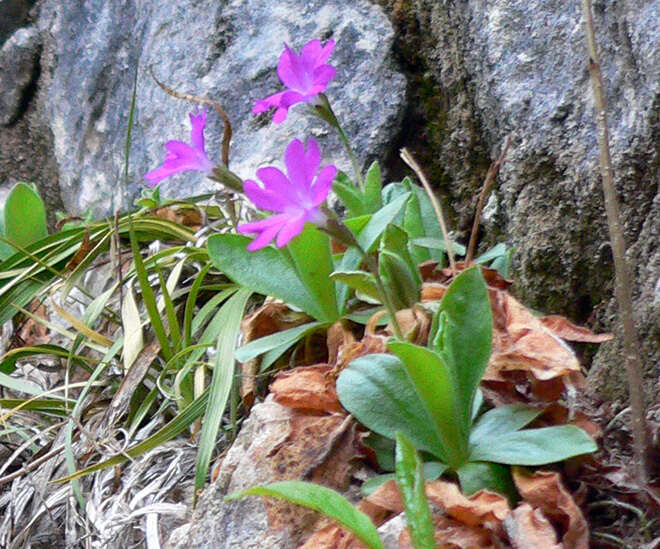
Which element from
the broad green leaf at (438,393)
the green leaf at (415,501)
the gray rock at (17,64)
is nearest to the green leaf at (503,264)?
the broad green leaf at (438,393)

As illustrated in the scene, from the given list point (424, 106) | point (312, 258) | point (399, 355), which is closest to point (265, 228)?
point (399, 355)

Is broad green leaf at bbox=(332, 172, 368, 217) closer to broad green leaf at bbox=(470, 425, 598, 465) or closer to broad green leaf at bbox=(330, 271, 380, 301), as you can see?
broad green leaf at bbox=(330, 271, 380, 301)

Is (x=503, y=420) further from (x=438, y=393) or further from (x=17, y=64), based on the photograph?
(x=17, y=64)

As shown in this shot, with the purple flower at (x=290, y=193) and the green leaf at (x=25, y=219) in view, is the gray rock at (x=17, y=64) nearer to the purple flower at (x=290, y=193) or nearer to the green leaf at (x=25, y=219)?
the green leaf at (x=25, y=219)

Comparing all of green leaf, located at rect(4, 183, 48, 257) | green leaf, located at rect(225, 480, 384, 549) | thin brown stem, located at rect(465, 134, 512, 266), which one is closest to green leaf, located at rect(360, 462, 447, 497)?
→ green leaf, located at rect(225, 480, 384, 549)

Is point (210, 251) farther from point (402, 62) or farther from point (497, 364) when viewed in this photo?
point (402, 62)
